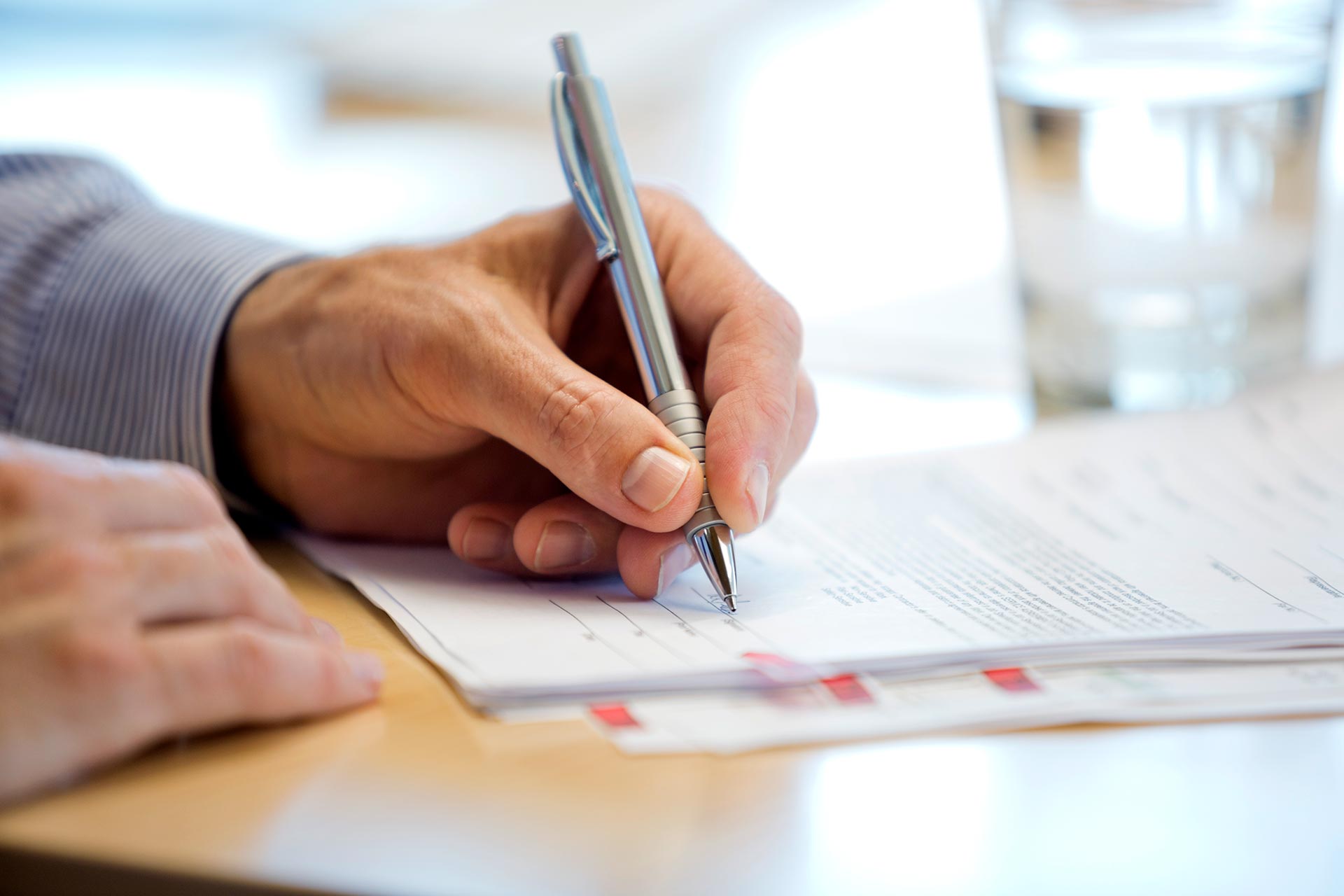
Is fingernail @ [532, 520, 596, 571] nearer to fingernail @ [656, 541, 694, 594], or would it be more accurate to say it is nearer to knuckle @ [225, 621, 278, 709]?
fingernail @ [656, 541, 694, 594]

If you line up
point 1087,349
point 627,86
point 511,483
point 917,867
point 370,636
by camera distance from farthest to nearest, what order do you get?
point 627,86 → point 1087,349 → point 511,483 → point 370,636 → point 917,867

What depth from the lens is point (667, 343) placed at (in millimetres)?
546

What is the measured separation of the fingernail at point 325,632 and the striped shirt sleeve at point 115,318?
220mm

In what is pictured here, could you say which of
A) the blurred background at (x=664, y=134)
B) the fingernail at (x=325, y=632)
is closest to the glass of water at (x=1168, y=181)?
Answer: the blurred background at (x=664, y=134)

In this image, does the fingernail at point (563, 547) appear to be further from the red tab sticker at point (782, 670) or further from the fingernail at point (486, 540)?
the red tab sticker at point (782, 670)

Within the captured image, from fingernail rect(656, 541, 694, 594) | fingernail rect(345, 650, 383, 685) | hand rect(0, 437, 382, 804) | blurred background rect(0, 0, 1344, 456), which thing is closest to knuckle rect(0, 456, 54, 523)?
hand rect(0, 437, 382, 804)

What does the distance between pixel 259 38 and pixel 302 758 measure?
2.29m

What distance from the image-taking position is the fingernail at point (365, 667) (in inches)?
16.3

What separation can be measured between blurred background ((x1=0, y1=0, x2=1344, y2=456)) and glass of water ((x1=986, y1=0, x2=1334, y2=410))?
3.4 inches

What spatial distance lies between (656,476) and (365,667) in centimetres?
13

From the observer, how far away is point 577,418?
50 cm

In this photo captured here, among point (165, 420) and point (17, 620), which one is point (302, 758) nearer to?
point (17, 620)

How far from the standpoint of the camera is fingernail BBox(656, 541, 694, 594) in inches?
20.2

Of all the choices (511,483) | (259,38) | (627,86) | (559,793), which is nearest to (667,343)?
(511,483)
